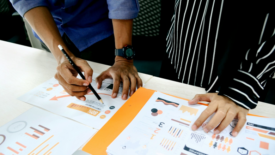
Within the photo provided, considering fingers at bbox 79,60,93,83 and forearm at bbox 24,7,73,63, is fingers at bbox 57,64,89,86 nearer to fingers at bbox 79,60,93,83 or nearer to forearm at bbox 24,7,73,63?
fingers at bbox 79,60,93,83

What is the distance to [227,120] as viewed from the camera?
1.47 feet

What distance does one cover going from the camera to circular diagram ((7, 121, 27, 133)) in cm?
48

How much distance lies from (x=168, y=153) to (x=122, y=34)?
588mm

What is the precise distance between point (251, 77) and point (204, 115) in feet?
0.58

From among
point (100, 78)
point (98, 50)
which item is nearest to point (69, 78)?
point (100, 78)

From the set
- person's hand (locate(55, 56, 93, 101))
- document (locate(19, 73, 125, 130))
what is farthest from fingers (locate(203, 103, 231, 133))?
person's hand (locate(55, 56, 93, 101))

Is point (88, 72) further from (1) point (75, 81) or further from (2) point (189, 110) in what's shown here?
(2) point (189, 110)

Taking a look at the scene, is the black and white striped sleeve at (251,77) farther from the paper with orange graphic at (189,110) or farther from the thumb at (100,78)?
the thumb at (100,78)

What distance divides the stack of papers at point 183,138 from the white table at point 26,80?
10 centimetres

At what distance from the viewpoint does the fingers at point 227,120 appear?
0.44 m

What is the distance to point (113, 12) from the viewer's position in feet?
2.42

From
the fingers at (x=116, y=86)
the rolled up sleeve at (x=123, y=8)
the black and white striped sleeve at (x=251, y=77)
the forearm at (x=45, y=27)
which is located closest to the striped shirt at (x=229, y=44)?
the black and white striped sleeve at (x=251, y=77)

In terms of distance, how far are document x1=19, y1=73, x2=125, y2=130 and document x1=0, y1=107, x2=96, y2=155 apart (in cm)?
3

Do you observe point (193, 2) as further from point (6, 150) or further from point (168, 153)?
point (6, 150)
